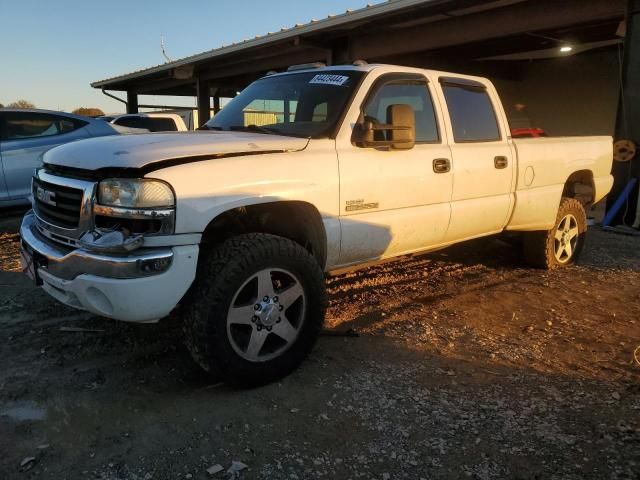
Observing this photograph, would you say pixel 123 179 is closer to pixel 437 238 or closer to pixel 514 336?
pixel 437 238

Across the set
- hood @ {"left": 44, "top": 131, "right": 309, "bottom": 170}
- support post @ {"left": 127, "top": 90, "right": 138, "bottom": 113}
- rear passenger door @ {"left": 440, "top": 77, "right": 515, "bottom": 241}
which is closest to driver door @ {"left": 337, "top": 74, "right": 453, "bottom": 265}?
rear passenger door @ {"left": 440, "top": 77, "right": 515, "bottom": 241}

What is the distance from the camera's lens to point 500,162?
16.0 feet

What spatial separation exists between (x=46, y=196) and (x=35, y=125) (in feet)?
15.2

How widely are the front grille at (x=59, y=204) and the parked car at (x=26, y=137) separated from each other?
3.69 metres

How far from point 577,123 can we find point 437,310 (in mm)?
15941

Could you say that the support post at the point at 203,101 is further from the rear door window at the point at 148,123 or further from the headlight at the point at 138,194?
the headlight at the point at 138,194

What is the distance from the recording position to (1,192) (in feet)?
22.3

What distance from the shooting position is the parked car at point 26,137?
22.4 ft

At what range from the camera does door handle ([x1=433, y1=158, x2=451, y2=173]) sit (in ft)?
13.9

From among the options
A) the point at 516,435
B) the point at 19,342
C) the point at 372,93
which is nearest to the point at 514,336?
the point at 516,435

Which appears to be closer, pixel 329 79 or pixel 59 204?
pixel 59 204

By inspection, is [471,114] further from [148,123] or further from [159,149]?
[148,123]

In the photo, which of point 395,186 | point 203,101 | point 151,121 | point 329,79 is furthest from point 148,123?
point 203,101

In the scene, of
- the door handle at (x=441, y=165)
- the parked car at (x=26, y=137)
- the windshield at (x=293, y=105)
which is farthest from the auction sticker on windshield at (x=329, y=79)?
the parked car at (x=26, y=137)
